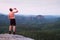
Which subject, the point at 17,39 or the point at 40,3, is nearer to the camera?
the point at 17,39

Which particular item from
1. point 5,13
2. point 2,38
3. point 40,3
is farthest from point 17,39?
point 40,3

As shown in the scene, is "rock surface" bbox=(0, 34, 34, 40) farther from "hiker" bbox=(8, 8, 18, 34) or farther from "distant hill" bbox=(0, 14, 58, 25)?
"distant hill" bbox=(0, 14, 58, 25)

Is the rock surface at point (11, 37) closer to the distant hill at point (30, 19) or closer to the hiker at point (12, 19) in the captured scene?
the hiker at point (12, 19)

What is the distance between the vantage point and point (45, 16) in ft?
16.0

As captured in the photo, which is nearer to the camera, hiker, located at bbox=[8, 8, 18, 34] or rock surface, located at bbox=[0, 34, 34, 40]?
rock surface, located at bbox=[0, 34, 34, 40]

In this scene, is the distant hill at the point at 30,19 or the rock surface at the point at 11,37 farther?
the distant hill at the point at 30,19

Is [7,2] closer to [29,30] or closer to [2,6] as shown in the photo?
[2,6]

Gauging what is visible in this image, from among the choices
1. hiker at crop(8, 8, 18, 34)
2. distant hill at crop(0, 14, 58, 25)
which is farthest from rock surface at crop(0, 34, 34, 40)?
distant hill at crop(0, 14, 58, 25)

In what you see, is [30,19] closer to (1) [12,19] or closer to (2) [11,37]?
(1) [12,19]

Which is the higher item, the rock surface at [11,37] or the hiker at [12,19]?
the hiker at [12,19]

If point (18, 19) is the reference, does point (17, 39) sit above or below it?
below

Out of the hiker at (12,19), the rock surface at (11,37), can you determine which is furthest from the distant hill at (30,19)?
the rock surface at (11,37)

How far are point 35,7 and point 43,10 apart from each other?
207 millimetres

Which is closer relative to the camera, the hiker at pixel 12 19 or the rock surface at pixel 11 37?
the rock surface at pixel 11 37
